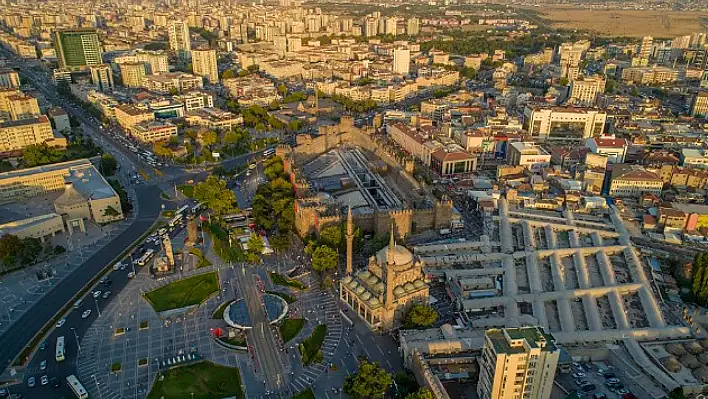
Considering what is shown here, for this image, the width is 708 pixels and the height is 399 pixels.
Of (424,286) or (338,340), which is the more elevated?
(424,286)

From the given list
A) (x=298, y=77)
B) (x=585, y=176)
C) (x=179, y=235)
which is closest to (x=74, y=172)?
(x=179, y=235)

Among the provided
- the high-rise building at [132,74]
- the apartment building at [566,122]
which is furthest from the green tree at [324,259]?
the high-rise building at [132,74]

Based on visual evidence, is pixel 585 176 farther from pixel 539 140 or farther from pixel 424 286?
pixel 424 286

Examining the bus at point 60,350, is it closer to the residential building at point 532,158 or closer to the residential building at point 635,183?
the residential building at point 532,158

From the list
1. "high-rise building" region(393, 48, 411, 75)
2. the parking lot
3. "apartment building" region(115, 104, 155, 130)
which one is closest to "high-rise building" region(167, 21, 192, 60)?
"high-rise building" region(393, 48, 411, 75)

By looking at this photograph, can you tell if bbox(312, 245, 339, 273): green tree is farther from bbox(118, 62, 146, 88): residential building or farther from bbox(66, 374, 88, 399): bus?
bbox(118, 62, 146, 88): residential building
